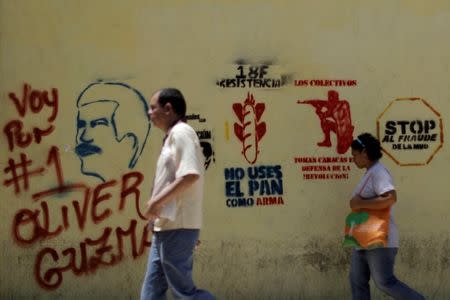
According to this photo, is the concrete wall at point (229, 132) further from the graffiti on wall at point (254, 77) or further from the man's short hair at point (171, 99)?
the man's short hair at point (171, 99)

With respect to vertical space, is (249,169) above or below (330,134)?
below

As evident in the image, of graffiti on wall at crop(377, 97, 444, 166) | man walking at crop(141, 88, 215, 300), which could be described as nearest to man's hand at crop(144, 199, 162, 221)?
man walking at crop(141, 88, 215, 300)

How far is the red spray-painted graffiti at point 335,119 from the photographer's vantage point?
703 cm

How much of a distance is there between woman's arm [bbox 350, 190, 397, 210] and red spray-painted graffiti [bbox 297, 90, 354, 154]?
823 millimetres

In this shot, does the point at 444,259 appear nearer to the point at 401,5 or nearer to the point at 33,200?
the point at 401,5

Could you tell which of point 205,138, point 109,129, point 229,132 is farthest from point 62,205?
point 229,132

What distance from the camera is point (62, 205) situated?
6.72m

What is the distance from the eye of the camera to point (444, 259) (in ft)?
23.5

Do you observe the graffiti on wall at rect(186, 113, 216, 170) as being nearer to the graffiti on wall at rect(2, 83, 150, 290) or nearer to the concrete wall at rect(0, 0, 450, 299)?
the concrete wall at rect(0, 0, 450, 299)

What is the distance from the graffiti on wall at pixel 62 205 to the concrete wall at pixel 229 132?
11 mm

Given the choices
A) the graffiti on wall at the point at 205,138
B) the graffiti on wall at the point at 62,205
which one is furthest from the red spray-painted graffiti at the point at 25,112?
the graffiti on wall at the point at 205,138

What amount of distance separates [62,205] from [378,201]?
2.50 meters

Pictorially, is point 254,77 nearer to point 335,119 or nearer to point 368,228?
point 335,119

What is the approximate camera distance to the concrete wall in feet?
22.0
